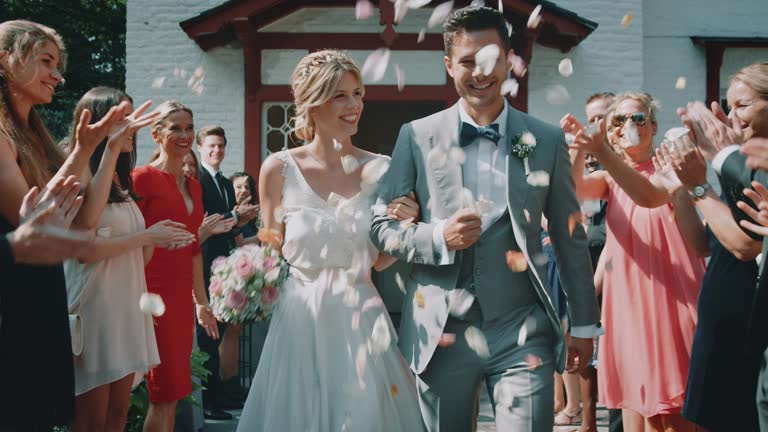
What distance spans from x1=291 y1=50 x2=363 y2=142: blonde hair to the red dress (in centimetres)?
105

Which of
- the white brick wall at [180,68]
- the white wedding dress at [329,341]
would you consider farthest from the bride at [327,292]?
the white brick wall at [180,68]

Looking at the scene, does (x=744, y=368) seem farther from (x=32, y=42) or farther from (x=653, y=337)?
(x=32, y=42)

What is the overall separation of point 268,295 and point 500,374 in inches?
51.3

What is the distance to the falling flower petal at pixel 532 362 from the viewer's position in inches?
115

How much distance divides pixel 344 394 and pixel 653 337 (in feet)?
5.03

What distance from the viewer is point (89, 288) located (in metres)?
3.89

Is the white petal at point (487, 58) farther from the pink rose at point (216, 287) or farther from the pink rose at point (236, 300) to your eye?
the pink rose at point (216, 287)

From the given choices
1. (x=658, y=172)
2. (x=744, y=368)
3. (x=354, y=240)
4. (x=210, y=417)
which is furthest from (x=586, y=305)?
(x=210, y=417)

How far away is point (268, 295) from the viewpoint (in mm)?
3803

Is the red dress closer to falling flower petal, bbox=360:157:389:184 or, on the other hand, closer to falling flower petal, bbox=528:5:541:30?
falling flower petal, bbox=360:157:389:184

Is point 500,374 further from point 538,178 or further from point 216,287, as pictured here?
point 216,287

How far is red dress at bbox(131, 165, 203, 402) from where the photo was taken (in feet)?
14.4

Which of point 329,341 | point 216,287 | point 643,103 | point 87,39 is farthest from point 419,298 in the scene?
point 87,39

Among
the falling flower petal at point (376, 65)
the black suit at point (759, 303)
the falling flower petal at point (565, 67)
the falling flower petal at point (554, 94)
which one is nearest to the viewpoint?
the black suit at point (759, 303)
